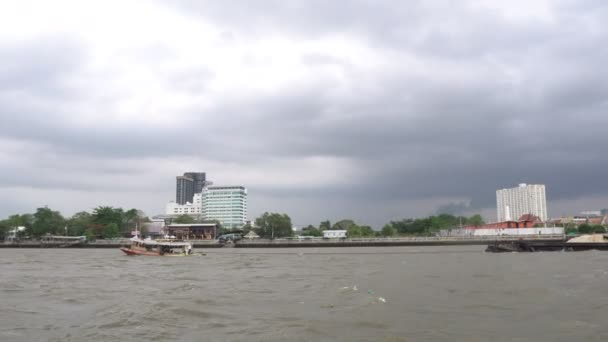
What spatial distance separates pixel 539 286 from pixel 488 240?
3050 inches

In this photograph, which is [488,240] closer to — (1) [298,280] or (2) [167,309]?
(1) [298,280]

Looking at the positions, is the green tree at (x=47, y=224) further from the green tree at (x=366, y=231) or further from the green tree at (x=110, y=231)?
the green tree at (x=366, y=231)

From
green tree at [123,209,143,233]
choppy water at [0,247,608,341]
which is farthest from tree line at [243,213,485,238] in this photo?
choppy water at [0,247,608,341]

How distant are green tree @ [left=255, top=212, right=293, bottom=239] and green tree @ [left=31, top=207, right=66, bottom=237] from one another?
54955 millimetres

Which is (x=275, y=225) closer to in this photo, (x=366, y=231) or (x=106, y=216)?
(x=366, y=231)

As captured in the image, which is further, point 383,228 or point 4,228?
point 383,228

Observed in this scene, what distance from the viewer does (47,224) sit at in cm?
13075

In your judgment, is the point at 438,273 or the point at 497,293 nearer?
the point at 497,293

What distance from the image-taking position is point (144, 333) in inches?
566

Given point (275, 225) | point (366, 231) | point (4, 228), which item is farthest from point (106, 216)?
point (366, 231)

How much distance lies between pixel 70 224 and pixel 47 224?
5491 millimetres

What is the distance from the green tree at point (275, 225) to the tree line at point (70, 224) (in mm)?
36930

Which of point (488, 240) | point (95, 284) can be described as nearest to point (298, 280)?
point (95, 284)

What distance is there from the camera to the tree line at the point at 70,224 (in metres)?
128
